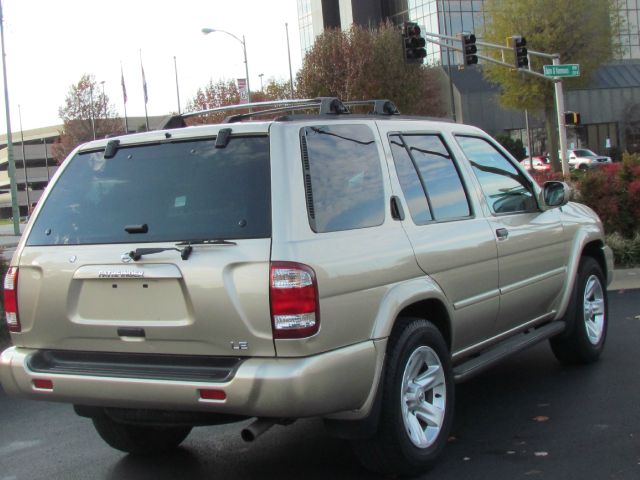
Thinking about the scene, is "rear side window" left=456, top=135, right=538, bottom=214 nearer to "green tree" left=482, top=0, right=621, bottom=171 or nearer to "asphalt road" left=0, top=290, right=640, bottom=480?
"asphalt road" left=0, top=290, right=640, bottom=480

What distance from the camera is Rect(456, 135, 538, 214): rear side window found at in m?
5.43

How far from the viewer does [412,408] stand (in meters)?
4.31

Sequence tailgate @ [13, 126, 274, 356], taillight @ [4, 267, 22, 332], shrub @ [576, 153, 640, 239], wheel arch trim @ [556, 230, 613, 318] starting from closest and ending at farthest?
tailgate @ [13, 126, 274, 356], taillight @ [4, 267, 22, 332], wheel arch trim @ [556, 230, 613, 318], shrub @ [576, 153, 640, 239]

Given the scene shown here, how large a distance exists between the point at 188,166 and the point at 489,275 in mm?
2079

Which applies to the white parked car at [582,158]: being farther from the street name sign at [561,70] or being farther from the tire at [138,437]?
the tire at [138,437]

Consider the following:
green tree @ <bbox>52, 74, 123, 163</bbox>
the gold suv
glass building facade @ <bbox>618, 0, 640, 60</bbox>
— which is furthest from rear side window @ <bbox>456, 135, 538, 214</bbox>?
glass building facade @ <bbox>618, 0, 640, 60</bbox>

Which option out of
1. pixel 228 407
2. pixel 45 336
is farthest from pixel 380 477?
pixel 45 336

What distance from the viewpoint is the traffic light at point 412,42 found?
79.3 ft

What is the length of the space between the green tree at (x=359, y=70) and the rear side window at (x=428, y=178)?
46179mm

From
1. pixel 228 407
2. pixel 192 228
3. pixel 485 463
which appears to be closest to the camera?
pixel 228 407

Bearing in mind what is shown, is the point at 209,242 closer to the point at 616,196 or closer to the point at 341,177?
the point at 341,177

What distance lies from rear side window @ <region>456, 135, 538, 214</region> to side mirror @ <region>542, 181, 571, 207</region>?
9 cm

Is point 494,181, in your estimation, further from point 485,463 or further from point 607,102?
point 607,102

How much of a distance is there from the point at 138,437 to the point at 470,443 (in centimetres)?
204
